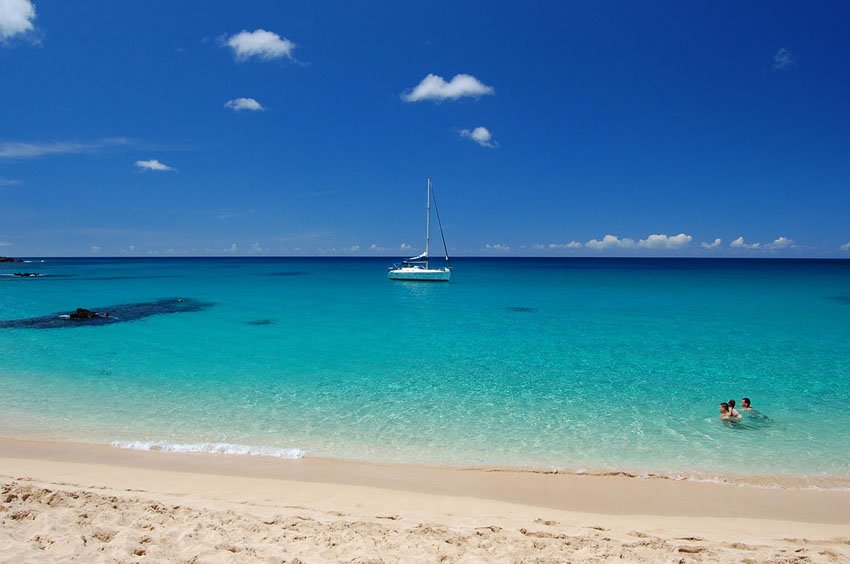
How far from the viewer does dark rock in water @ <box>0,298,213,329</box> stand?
1033 inches

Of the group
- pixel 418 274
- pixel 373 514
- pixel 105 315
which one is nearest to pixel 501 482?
pixel 373 514

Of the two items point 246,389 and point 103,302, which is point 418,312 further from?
point 103,302

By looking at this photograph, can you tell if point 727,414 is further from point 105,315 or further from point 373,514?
point 105,315

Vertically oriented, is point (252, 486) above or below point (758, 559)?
below

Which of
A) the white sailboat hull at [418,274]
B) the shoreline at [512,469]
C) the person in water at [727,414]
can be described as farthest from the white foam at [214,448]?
the white sailboat hull at [418,274]

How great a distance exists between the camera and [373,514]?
6812 mm

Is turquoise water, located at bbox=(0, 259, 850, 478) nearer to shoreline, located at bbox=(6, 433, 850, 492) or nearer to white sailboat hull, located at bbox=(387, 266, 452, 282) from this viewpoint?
shoreline, located at bbox=(6, 433, 850, 492)

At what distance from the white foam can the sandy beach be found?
9.7 inches

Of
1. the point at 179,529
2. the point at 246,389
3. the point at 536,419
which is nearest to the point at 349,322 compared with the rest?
the point at 246,389

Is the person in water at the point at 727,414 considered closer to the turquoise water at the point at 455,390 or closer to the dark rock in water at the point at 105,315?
the turquoise water at the point at 455,390

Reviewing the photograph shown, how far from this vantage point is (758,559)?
Answer: 5523 millimetres

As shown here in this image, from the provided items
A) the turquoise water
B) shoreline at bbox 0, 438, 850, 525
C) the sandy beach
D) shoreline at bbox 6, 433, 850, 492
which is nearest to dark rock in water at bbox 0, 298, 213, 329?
the turquoise water

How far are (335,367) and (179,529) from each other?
35.1 ft

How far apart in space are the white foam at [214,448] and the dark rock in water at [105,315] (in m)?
21.0
